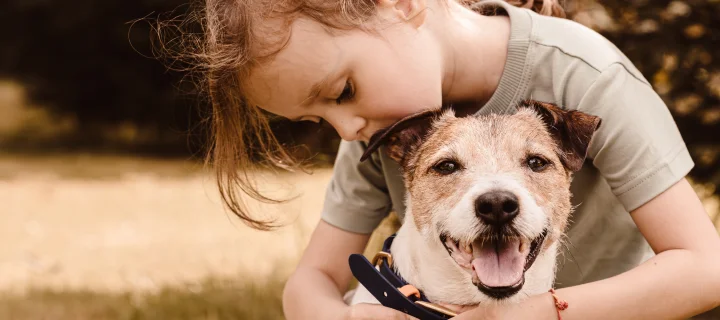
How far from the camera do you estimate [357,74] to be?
8.46ft

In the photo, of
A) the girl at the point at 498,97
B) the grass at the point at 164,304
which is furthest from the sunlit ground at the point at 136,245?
the girl at the point at 498,97

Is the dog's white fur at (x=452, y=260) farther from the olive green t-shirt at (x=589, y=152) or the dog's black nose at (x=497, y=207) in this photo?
the olive green t-shirt at (x=589, y=152)

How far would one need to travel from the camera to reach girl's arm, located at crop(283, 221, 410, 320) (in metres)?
2.96

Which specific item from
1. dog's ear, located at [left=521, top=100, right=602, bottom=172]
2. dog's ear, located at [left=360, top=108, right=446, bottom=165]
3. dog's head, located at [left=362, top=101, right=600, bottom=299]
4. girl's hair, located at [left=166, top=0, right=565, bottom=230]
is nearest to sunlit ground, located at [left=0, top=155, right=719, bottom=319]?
girl's hair, located at [left=166, top=0, right=565, bottom=230]

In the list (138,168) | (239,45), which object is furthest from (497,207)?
(138,168)

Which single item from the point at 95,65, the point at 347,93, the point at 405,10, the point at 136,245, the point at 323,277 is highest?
the point at 405,10

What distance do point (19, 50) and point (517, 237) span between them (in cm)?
1438

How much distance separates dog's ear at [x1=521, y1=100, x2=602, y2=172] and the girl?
11 centimetres

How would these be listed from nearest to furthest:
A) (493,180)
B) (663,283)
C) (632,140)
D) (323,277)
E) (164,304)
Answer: (493,180)
(663,283)
(632,140)
(323,277)
(164,304)

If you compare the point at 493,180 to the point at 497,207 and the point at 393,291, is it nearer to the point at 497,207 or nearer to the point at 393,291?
the point at 497,207

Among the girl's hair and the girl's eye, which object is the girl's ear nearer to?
the girl's hair

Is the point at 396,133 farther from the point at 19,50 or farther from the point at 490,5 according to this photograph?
the point at 19,50

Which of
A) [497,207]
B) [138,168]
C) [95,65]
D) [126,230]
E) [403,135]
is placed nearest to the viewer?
[497,207]

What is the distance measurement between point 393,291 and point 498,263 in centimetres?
40
